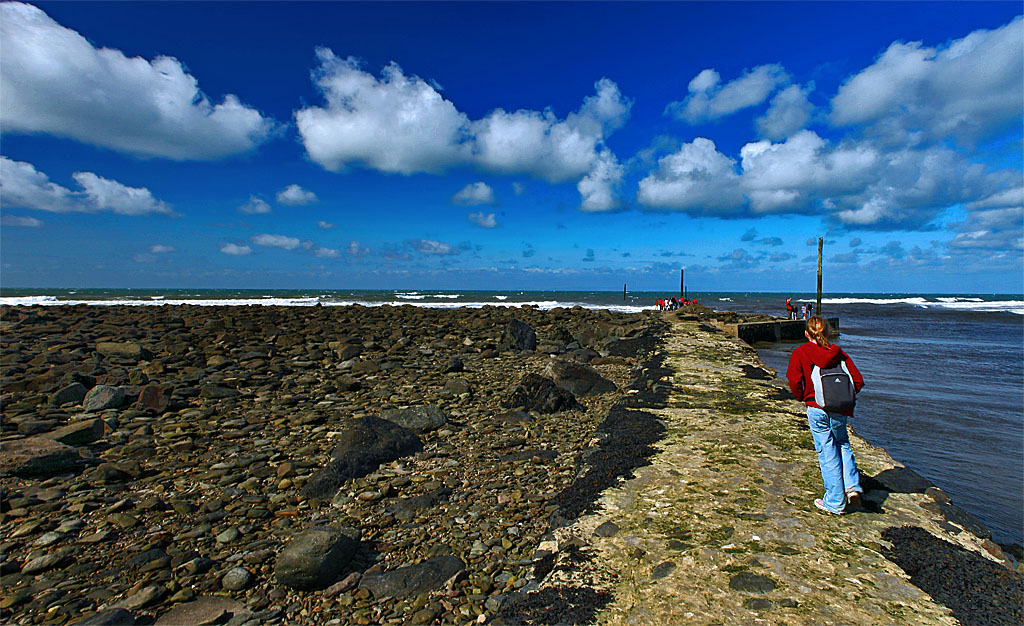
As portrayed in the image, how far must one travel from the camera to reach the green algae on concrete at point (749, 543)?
105 inches

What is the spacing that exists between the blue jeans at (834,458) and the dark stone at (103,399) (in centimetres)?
967

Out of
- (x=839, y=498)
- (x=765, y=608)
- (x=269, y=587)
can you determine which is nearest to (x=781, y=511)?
(x=839, y=498)

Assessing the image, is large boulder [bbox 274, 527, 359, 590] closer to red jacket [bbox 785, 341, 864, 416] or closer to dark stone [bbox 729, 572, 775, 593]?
dark stone [bbox 729, 572, 775, 593]

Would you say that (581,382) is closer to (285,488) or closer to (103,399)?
(285,488)

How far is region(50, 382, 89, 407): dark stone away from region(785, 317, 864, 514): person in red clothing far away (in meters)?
10.5

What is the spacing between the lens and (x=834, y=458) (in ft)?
12.6

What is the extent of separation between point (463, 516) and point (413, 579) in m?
1.00

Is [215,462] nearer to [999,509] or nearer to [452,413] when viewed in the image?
[452,413]

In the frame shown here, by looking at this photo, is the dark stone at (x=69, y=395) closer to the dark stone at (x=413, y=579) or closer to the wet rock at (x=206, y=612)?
the wet rock at (x=206, y=612)

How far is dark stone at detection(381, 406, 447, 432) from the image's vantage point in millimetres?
6671

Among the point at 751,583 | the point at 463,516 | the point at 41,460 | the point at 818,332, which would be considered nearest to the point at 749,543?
the point at 751,583

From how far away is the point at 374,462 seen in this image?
17.5 feet

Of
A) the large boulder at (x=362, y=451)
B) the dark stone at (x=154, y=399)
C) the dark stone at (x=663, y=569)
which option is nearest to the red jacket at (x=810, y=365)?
the dark stone at (x=663, y=569)

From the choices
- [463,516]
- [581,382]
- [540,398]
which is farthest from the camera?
[581,382]
